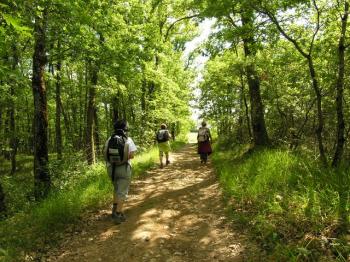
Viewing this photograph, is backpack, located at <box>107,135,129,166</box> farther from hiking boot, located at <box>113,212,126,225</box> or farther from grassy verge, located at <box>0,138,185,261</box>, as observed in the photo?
grassy verge, located at <box>0,138,185,261</box>

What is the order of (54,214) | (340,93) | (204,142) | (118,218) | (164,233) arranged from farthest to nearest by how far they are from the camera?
(204,142), (340,93), (118,218), (54,214), (164,233)

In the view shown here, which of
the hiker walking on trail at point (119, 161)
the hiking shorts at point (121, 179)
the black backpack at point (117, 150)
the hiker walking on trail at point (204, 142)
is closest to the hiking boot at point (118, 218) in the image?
the hiker walking on trail at point (119, 161)

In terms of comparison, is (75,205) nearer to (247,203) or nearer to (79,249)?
(79,249)

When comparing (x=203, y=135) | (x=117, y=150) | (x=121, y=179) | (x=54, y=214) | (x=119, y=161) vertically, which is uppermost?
(x=203, y=135)

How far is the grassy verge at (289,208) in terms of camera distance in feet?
13.4

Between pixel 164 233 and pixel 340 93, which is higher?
pixel 340 93

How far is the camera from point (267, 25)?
7.96 metres

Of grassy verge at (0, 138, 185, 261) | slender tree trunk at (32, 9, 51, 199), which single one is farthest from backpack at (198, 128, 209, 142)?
slender tree trunk at (32, 9, 51, 199)

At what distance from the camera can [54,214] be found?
6254mm

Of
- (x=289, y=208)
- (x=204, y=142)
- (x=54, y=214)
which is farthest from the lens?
(x=204, y=142)

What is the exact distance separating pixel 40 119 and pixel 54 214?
11.5 ft

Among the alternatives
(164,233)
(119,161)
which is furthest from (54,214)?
(164,233)

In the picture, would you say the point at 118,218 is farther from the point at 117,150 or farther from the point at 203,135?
the point at 203,135

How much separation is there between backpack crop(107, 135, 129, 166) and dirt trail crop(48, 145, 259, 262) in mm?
1309
